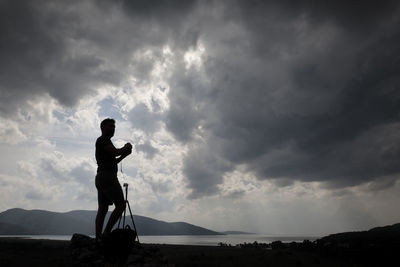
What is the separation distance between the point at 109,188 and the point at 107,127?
1561 millimetres

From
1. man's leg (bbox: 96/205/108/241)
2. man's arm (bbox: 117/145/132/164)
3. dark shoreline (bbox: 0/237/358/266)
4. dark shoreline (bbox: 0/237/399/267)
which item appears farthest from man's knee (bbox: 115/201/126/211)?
dark shoreline (bbox: 0/237/358/266)

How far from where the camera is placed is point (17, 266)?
1027cm

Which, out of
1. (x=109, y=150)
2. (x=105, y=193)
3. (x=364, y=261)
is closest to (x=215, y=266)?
(x=105, y=193)

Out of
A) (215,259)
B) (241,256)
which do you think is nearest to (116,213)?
(215,259)

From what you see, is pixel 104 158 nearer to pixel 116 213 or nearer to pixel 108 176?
pixel 108 176

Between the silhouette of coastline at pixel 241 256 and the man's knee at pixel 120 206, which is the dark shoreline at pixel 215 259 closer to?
the silhouette of coastline at pixel 241 256

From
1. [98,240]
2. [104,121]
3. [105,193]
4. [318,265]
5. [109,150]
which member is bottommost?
[318,265]

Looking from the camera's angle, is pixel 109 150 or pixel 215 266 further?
pixel 215 266

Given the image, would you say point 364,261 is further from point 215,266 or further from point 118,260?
point 118,260

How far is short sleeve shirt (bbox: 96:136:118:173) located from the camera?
21.7ft

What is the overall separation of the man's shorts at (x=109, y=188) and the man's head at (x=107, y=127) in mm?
1031

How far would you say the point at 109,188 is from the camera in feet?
21.4

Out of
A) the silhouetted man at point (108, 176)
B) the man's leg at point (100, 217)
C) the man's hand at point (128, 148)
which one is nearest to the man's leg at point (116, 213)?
the silhouetted man at point (108, 176)

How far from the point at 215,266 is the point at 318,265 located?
5285 mm
